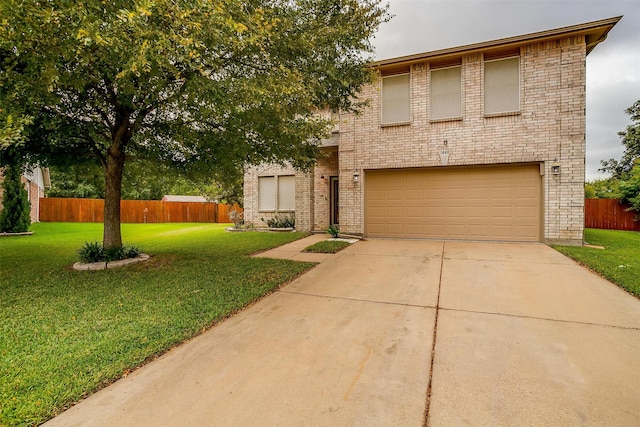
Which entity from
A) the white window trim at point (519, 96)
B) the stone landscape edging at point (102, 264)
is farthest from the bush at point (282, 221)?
the white window trim at point (519, 96)

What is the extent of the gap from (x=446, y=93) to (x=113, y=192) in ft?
30.7

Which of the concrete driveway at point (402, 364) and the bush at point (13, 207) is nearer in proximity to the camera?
the concrete driveway at point (402, 364)

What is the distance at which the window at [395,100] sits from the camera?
1003 centimetres

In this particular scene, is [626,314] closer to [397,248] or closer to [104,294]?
[397,248]

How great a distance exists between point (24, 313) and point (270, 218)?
9.98 m

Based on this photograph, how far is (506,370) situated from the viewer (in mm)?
2523

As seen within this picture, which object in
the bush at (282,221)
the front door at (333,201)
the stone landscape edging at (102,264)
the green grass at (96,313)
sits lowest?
the green grass at (96,313)

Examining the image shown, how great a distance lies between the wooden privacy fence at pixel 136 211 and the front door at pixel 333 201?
496 inches

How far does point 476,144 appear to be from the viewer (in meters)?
9.27

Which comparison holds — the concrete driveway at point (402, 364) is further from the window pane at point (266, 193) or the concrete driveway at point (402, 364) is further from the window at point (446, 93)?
the window pane at point (266, 193)

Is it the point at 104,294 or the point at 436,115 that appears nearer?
the point at 104,294

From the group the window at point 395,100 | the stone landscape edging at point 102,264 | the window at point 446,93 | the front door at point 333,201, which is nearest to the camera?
the stone landscape edging at point 102,264

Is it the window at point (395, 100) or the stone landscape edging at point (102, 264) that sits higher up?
the window at point (395, 100)

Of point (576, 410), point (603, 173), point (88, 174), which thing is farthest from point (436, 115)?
point (603, 173)
